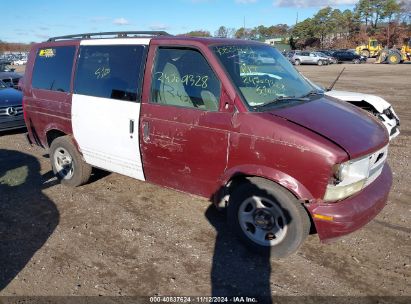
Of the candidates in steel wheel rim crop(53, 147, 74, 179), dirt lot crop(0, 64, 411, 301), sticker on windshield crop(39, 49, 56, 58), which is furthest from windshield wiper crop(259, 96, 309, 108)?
sticker on windshield crop(39, 49, 56, 58)

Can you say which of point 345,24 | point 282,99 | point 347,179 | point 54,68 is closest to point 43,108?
point 54,68

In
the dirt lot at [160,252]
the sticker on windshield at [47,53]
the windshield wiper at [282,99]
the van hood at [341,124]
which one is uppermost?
the sticker on windshield at [47,53]

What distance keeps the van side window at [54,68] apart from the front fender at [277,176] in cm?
282

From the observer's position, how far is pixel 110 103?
14.7ft

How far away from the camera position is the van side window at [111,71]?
4273mm

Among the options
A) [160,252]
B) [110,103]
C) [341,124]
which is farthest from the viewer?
[110,103]

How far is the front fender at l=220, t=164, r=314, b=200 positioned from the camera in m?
3.26

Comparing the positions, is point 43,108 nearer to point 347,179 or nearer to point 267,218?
point 267,218

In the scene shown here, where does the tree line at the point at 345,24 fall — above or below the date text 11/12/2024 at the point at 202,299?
above

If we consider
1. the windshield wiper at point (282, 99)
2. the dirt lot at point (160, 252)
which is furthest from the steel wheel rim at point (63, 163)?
the windshield wiper at point (282, 99)

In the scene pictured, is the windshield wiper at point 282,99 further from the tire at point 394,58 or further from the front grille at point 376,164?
the tire at point 394,58

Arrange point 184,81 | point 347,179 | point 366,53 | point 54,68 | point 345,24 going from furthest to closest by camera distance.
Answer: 1. point 345,24
2. point 366,53
3. point 54,68
4. point 184,81
5. point 347,179

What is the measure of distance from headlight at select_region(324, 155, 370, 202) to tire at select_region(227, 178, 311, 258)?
1.07 feet

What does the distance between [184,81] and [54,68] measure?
241 cm
